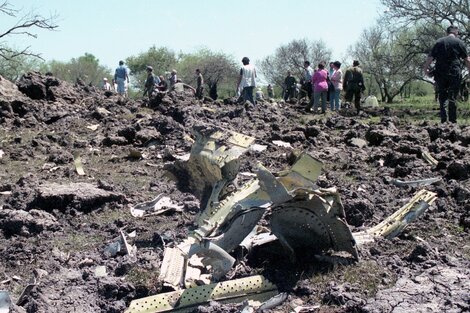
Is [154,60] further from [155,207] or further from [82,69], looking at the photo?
[155,207]

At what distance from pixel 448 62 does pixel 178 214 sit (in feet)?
22.5

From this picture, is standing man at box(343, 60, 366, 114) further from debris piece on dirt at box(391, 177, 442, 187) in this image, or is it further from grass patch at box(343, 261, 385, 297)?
grass patch at box(343, 261, 385, 297)

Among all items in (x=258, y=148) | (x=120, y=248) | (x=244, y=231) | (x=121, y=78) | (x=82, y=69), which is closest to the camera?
(x=244, y=231)

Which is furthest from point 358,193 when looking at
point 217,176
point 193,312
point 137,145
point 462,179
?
point 137,145

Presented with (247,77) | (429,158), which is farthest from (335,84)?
(429,158)

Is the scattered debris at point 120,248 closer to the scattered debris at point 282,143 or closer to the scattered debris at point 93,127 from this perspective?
the scattered debris at point 282,143

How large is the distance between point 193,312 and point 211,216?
77 centimetres

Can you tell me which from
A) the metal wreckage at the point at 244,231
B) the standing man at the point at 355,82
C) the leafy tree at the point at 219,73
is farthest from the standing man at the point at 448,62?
the leafy tree at the point at 219,73

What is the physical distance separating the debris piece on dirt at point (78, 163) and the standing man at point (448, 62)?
5.99 metres

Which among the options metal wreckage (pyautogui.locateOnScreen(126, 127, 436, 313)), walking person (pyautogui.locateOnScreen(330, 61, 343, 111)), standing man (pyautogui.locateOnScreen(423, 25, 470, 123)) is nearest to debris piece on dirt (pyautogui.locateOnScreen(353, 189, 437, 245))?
metal wreckage (pyautogui.locateOnScreen(126, 127, 436, 313))

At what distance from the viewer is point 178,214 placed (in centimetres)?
707

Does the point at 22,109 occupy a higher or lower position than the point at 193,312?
higher

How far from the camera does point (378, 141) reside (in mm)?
11156

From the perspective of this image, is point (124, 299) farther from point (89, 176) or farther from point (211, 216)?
point (89, 176)
